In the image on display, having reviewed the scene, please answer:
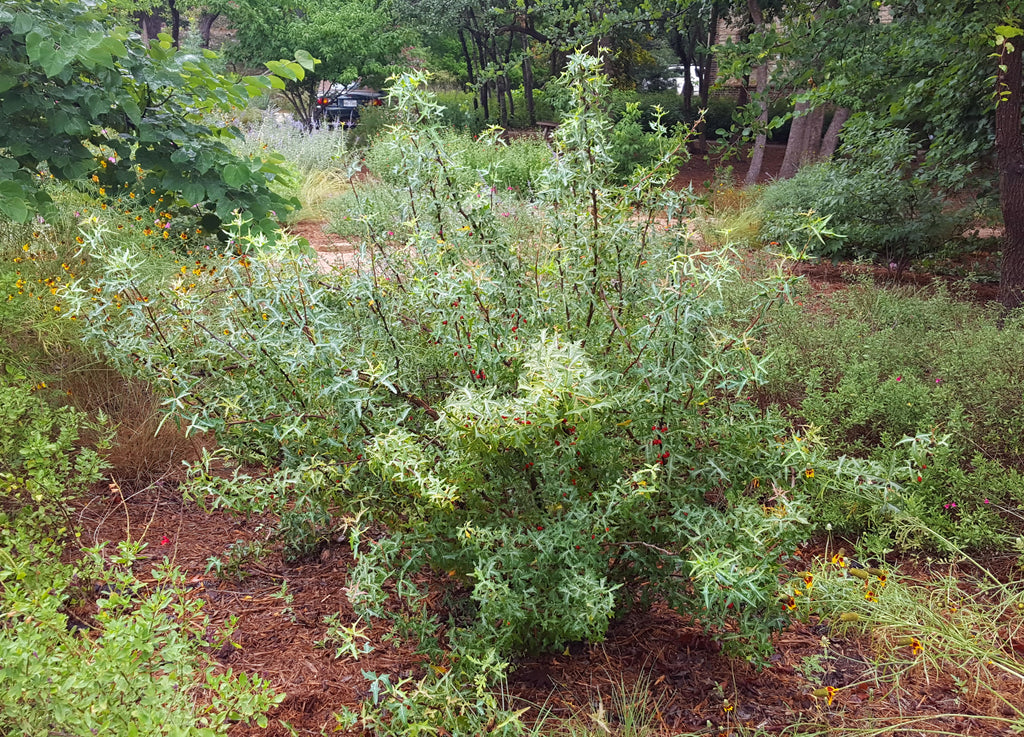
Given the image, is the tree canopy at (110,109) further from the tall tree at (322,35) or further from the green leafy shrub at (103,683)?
the tall tree at (322,35)

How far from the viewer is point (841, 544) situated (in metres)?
3.04

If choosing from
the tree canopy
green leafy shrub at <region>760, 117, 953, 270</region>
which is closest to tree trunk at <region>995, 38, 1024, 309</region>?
green leafy shrub at <region>760, 117, 953, 270</region>

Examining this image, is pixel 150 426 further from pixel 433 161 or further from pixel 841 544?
pixel 841 544

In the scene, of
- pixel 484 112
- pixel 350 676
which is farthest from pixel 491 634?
pixel 484 112

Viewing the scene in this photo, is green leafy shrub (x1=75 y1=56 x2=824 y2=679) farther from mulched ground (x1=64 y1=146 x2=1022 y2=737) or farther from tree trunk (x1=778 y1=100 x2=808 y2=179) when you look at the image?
tree trunk (x1=778 y1=100 x2=808 y2=179)

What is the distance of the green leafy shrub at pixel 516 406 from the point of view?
5.89 feet

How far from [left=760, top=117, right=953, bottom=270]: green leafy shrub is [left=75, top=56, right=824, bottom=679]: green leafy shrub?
4.80 metres

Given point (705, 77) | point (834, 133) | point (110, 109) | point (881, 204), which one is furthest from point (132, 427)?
point (705, 77)

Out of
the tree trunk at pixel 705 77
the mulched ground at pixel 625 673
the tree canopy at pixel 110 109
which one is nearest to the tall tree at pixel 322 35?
the tree trunk at pixel 705 77

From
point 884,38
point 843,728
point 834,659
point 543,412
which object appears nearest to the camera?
point 543,412

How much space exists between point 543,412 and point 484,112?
19946 mm

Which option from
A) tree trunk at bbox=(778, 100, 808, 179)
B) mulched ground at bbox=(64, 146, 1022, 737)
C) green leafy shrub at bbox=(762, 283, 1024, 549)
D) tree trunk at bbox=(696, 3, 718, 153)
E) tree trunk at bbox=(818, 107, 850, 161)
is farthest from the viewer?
tree trunk at bbox=(696, 3, 718, 153)

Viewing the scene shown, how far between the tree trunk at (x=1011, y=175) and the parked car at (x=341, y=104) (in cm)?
1516

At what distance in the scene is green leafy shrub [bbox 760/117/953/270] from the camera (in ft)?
21.4
